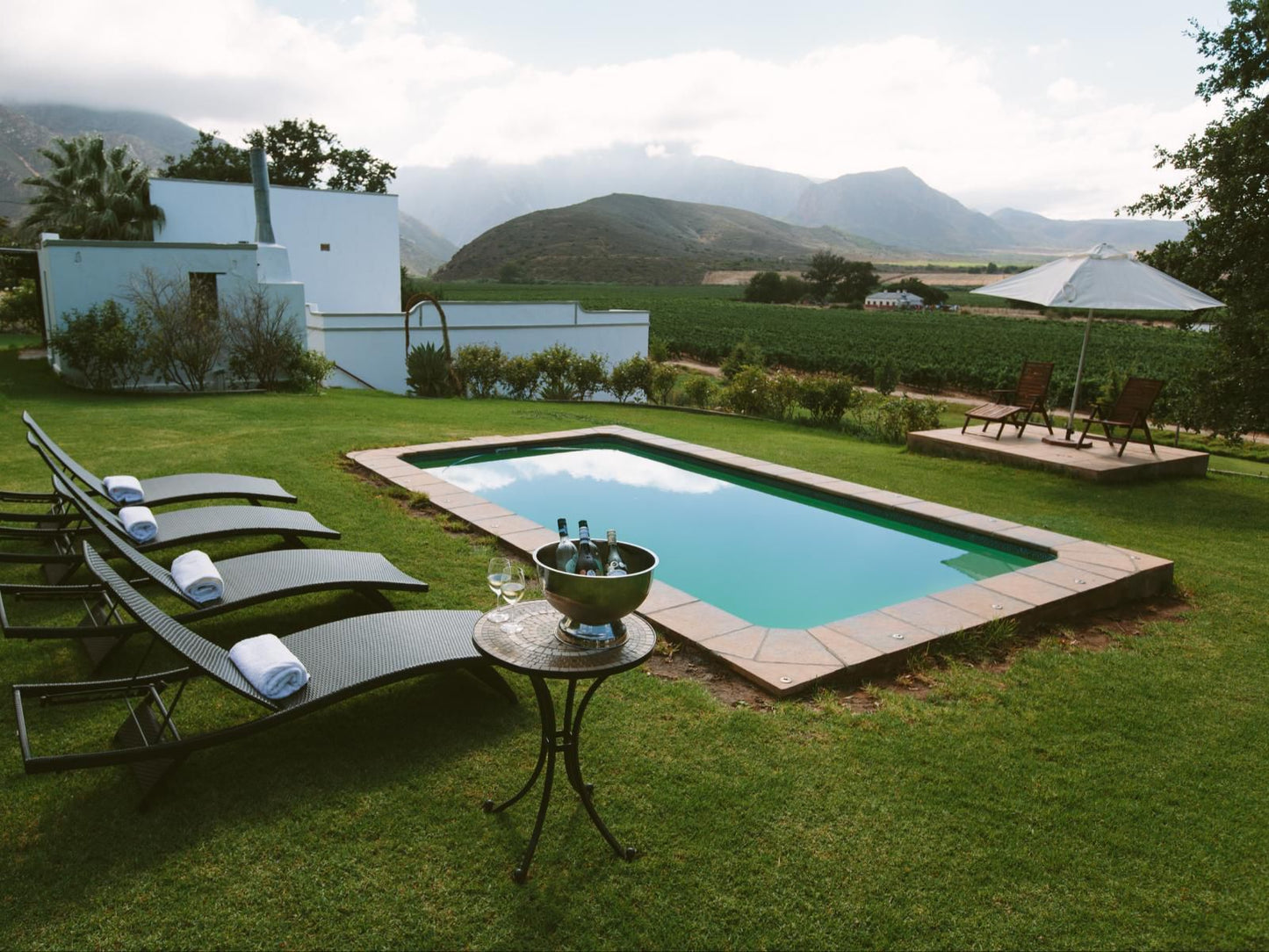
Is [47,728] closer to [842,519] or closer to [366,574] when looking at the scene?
[366,574]

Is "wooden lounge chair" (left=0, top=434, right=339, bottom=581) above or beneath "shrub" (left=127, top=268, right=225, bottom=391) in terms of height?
beneath

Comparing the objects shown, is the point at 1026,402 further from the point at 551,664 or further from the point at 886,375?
the point at 886,375

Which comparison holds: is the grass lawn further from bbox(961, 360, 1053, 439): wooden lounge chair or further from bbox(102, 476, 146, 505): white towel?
bbox(961, 360, 1053, 439): wooden lounge chair

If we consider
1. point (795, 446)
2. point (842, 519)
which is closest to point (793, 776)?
point (842, 519)

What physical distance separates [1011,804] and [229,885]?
2472 mm

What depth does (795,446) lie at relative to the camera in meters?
9.86

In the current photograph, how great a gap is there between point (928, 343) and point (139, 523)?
33178 mm

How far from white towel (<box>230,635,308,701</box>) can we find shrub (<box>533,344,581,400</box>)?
11.9 m

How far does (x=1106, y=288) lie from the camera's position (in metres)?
8.16

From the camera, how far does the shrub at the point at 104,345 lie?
11898 millimetres

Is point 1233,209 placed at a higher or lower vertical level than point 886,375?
higher

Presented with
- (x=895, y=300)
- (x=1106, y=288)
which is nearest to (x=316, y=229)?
(x=1106, y=288)

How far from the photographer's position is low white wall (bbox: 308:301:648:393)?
17.1 metres

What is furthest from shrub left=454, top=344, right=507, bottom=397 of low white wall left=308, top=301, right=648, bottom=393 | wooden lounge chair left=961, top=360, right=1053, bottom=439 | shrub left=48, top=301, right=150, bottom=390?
wooden lounge chair left=961, top=360, right=1053, bottom=439
